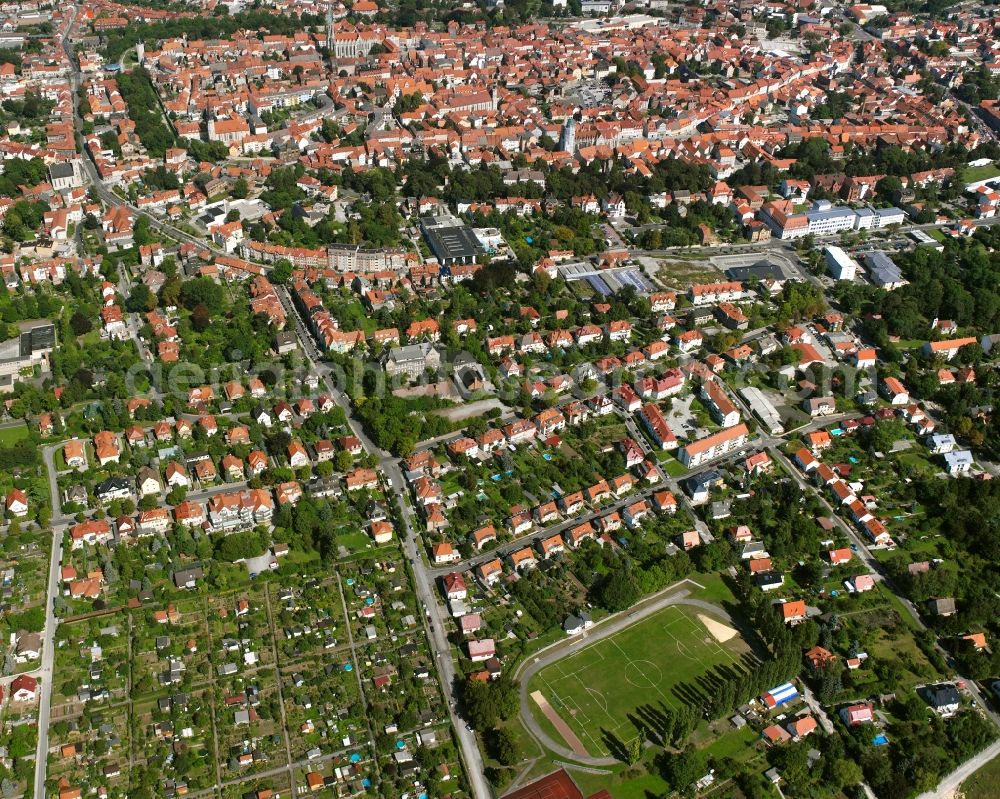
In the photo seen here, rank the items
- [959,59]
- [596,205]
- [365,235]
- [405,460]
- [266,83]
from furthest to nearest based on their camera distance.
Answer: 1. [959,59]
2. [266,83]
3. [596,205]
4. [365,235]
5. [405,460]

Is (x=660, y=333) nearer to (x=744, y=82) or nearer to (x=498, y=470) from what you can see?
(x=498, y=470)

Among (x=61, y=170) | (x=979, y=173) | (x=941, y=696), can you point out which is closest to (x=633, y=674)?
(x=941, y=696)

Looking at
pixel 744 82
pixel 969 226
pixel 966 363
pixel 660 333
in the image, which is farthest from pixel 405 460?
pixel 744 82

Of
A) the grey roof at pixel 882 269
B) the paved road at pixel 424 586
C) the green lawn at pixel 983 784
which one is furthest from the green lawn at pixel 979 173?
the green lawn at pixel 983 784

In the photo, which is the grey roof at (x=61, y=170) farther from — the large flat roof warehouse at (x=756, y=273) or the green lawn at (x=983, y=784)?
the green lawn at (x=983, y=784)

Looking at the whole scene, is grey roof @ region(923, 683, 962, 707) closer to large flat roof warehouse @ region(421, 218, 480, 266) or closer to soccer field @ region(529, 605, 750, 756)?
soccer field @ region(529, 605, 750, 756)

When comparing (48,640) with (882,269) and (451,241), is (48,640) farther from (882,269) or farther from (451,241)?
(882,269)

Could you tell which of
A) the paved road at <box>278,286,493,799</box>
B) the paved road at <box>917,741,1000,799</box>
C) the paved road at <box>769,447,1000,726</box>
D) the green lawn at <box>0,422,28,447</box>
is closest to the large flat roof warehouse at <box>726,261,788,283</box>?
the paved road at <box>769,447,1000,726</box>
